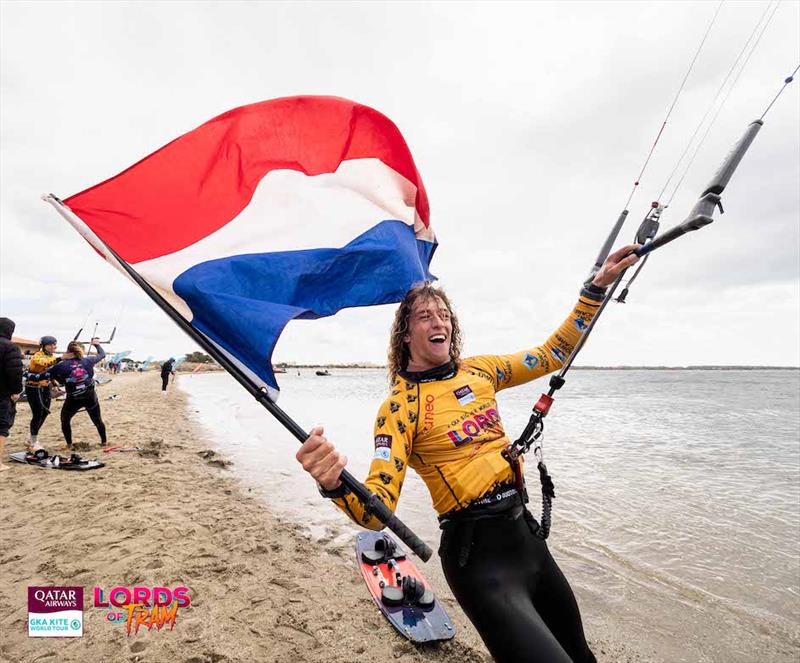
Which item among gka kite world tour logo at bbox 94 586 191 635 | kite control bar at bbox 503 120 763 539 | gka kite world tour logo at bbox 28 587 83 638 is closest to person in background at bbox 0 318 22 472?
gka kite world tour logo at bbox 28 587 83 638

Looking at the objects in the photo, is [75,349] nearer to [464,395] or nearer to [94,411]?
[94,411]

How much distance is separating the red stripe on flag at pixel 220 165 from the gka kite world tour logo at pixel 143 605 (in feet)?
11.1

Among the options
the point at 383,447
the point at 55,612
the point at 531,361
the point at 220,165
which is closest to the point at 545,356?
the point at 531,361

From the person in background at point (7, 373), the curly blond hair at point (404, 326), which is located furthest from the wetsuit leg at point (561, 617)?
the person in background at point (7, 373)

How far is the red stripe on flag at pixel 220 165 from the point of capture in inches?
100

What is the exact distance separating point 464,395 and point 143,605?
12.4ft

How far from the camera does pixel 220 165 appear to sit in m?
2.81

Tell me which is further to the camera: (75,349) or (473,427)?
(75,349)

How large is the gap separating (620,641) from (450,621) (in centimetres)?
200

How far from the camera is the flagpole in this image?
80.8 inches

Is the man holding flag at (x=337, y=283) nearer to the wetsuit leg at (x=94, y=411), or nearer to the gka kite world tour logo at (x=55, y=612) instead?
the gka kite world tour logo at (x=55, y=612)

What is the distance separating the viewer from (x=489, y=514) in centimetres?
263

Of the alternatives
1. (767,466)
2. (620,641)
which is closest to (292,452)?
(620,641)

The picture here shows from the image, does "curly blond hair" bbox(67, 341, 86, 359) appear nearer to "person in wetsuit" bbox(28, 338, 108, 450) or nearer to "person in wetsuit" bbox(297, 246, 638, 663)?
"person in wetsuit" bbox(28, 338, 108, 450)
